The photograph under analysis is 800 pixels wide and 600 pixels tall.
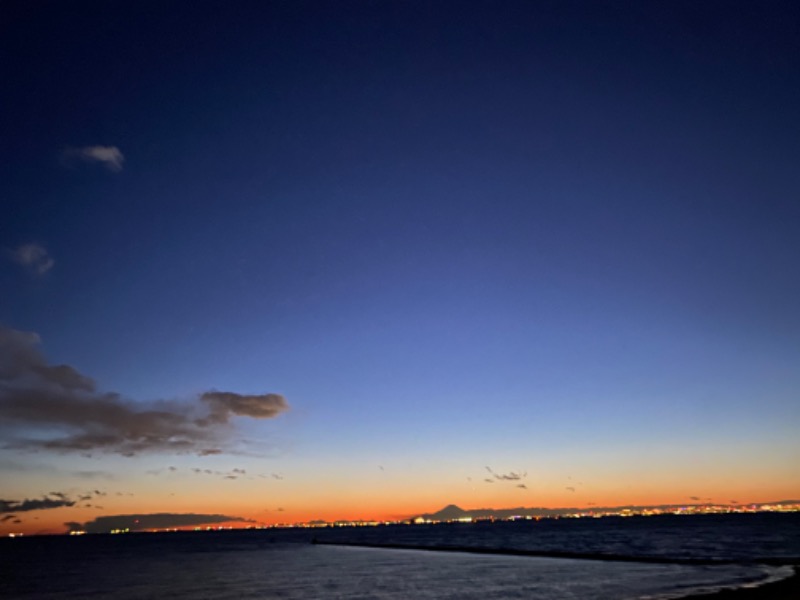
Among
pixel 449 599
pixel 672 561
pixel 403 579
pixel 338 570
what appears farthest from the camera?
pixel 338 570

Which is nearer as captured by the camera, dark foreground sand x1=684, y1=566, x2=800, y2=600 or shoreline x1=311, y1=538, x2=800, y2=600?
dark foreground sand x1=684, y1=566, x2=800, y2=600

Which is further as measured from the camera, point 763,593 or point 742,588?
point 742,588

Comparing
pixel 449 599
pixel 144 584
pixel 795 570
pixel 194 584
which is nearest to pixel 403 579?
pixel 449 599

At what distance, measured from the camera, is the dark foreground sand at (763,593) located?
32.8m

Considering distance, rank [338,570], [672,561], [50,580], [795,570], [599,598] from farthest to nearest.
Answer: [50,580] < [338,570] < [672,561] < [795,570] < [599,598]

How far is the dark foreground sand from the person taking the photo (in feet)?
108

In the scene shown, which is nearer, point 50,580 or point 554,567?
point 554,567

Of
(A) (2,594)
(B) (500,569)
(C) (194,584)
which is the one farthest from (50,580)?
(B) (500,569)

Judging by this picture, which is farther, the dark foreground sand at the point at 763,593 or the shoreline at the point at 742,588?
the shoreline at the point at 742,588

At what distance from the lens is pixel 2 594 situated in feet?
184

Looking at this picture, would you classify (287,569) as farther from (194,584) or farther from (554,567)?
(554,567)

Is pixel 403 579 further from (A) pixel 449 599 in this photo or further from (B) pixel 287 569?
(B) pixel 287 569

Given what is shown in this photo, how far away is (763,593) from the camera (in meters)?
34.2

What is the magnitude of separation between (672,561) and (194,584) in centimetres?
4587
